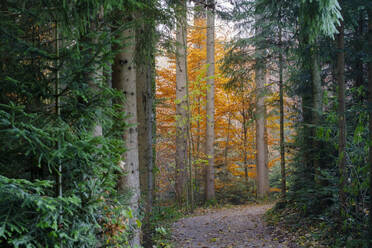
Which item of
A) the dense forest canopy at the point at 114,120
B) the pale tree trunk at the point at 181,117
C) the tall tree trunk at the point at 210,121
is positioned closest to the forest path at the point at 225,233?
the dense forest canopy at the point at 114,120

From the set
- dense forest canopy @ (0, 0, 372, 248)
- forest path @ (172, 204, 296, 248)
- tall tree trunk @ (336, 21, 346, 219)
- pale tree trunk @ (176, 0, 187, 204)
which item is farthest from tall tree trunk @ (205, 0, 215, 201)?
tall tree trunk @ (336, 21, 346, 219)

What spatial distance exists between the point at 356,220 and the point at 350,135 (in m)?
1.88

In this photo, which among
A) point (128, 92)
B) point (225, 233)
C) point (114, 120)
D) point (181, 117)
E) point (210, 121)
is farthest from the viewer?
point (210, 121)

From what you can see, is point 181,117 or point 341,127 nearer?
point 341,127

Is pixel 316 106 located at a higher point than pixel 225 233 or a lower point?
higher

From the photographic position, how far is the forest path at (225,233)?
256 inches

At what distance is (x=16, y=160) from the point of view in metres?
2.34

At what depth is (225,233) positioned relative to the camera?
7.67m

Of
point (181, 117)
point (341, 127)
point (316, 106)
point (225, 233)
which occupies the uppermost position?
point (181, 117)

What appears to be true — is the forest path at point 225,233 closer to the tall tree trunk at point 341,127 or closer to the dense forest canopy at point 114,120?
the dense forest canopy at point 114,120

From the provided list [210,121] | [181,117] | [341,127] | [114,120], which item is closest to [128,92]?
[114,120]

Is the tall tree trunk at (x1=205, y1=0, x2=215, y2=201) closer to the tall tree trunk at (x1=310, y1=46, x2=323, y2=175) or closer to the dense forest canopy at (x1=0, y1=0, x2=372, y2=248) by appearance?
the dense forest canopy at (x1=0, y1=0, x2=372, y2=248)

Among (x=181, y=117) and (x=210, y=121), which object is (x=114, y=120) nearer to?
(x=181, y=117)

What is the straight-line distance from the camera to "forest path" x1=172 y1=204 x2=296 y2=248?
6.50 meters
